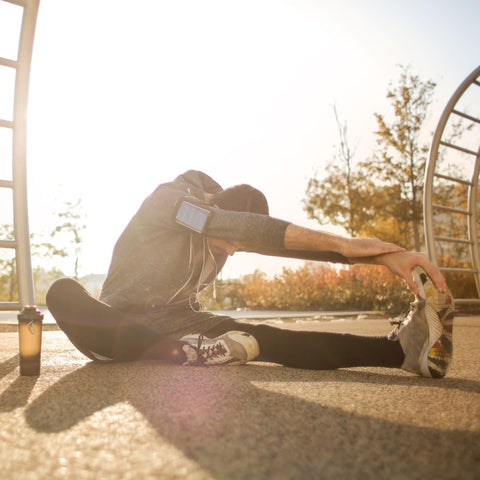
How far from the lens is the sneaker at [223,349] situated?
6.91 ft

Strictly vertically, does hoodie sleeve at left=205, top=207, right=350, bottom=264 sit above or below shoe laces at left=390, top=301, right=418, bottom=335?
above

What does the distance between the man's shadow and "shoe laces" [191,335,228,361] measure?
0.27m

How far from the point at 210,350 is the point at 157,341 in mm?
285

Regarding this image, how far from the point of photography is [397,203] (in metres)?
12.6

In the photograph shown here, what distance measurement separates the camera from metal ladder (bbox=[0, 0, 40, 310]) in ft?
9.42

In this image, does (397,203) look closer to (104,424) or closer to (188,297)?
(188,297)

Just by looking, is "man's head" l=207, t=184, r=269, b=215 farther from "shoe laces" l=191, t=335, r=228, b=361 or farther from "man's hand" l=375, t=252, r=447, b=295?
"man's hand" l=375, t=252, r=447, b=295

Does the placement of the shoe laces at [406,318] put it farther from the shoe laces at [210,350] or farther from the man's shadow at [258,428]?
the shoe laces at [210,350]

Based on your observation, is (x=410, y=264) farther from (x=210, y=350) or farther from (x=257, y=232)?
(x=210, y=350)

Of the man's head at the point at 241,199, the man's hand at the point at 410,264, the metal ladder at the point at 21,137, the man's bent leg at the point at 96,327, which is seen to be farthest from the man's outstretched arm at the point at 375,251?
the metal ladder at the point at 21,137

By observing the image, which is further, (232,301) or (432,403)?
(232,301)

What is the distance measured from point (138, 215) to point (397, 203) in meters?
11.2

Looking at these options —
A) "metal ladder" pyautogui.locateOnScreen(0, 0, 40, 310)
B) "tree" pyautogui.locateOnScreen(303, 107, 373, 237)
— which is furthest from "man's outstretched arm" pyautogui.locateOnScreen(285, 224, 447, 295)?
"tree" pyautogui.locateOnScreen(303, 107, 373, 237)

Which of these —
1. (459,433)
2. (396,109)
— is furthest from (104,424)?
(396,109)
